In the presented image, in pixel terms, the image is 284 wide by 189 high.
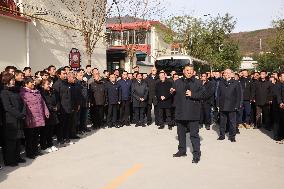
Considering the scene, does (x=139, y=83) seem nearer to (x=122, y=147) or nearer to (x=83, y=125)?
(x=83, y=125)

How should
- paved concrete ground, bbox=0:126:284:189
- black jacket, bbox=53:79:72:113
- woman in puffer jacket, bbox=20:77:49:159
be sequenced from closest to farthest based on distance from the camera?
1. paved concrete ground, bbox=0:126:284:189
2. woman in puffer jacket, bbox=20:77:49:159
3. black jacket, bbox=53:79:72:113

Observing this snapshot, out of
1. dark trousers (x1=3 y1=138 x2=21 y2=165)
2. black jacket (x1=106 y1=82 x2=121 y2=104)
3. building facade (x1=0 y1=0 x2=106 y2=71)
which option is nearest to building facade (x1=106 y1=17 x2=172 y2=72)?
building facade (x1=0 y1=0 x2=106 y2=71)

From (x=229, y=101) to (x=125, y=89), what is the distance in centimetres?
417

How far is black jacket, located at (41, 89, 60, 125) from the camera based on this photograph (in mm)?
9148

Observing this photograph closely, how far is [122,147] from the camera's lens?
375 inches

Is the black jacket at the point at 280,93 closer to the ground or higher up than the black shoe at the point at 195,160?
higher up

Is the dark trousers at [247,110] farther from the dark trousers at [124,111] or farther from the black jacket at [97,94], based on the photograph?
the black jacket at [97,94]

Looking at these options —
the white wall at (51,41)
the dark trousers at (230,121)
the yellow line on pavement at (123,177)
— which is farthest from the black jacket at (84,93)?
the white wall at (51,41)

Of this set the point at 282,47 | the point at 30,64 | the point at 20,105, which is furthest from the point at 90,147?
the point at 282,47

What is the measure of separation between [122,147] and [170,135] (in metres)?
2.35

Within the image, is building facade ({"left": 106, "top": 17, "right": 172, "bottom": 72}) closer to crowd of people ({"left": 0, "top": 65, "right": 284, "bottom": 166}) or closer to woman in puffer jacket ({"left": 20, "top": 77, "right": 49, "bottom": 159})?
crowd of people ({"left": 0, "top": 65, "right": 284, "bottom": 166})

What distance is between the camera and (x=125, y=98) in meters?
13.5

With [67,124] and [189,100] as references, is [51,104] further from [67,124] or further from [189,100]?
[189,100]

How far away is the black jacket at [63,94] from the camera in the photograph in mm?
9820
